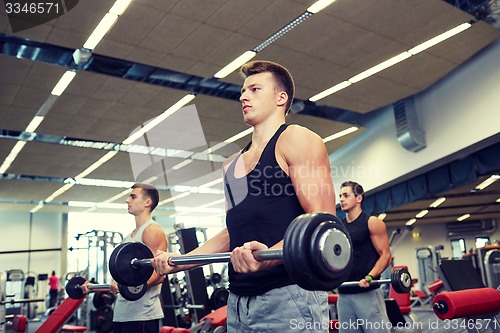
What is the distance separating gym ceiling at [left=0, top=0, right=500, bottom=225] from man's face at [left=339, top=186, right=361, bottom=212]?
2.18 metres

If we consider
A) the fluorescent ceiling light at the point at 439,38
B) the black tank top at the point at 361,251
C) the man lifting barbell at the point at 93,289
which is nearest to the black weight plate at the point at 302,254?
the man lifting barbell at the point at 93,289

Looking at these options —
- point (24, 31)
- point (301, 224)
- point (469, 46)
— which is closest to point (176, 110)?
point (24, 31)

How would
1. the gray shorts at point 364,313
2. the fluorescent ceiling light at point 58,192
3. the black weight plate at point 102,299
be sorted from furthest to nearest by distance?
the fluorescent ceiling light at point 58,192
the black weight plate at point 102,299
the gray shorts at point 364,313

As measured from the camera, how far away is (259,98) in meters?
1.18

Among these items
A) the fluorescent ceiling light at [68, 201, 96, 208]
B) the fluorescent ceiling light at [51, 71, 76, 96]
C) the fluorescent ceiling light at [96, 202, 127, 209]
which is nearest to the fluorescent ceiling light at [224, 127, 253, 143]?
the fluorescent ceiling light at [51, 71, 76, 96]

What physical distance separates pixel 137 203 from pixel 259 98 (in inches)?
49.5

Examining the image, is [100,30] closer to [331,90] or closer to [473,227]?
[331,90]

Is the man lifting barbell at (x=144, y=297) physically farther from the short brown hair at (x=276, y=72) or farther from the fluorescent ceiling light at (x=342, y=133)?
the fluorescent ceiling light at (x=342, y=133)

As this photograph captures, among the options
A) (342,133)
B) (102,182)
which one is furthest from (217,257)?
(102,182)

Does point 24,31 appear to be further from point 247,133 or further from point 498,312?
point 498,312

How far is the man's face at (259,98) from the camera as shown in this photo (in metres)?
1.18

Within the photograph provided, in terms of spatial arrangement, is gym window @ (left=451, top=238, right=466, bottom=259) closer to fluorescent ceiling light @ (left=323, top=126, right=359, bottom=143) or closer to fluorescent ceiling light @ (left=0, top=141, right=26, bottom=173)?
fluorescent ceiling light @ (left=323, top=126, right=359, bottom=143)

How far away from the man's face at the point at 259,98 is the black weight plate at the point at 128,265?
A: 1.64ft

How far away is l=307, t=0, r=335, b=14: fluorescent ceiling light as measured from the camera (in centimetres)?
397
